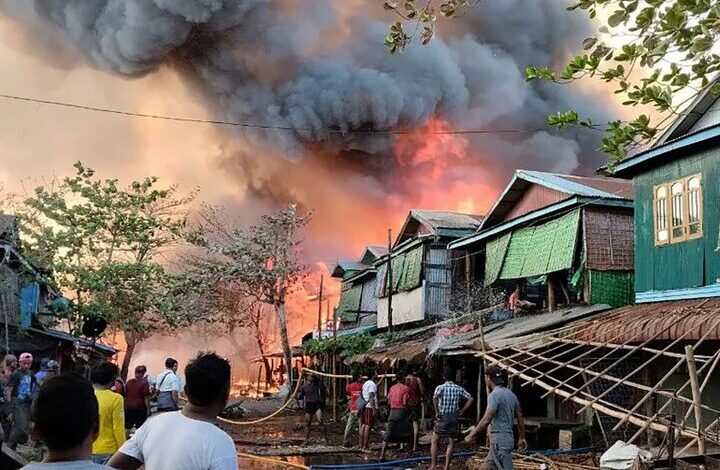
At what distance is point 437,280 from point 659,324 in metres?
11.7

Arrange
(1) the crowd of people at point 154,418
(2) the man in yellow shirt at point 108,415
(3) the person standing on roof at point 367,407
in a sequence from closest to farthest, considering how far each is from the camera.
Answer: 1. (1) the crowd of people at point 154,418
2. (2) the man in yellow shirt at point 108,415
3. (3) the person standing on roof at point 367,407

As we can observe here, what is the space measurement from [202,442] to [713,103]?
13423 mm

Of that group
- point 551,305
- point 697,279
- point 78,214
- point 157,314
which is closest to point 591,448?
point 697,279

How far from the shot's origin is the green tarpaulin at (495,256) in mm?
18672

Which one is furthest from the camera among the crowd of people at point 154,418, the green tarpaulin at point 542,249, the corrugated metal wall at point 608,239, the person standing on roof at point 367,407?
the green tarpaulin at point 542,249

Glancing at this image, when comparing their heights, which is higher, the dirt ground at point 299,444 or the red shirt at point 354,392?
the red shirt at point 354,392

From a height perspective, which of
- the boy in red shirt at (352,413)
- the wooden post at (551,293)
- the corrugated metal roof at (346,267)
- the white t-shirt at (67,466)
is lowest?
the boy in red shirt at (352,413)

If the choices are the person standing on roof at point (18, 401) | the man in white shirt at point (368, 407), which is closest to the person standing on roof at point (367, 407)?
the man in white shirt at point (368, 407)

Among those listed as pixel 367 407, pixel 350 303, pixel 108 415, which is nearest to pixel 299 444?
pixel 367 407

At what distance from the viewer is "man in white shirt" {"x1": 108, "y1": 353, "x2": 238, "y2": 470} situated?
120 inches

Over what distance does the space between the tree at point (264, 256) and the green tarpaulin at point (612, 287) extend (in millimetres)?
16619

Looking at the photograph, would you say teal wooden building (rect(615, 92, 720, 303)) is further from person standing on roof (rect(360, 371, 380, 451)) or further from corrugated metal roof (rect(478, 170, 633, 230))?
person standing on roof (rect(360, 371, 380, 451))

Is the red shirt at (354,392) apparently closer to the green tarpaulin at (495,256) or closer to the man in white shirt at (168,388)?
the green tarpaulin at (495,256)

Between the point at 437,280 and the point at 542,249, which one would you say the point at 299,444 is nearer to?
the point at 542,249
